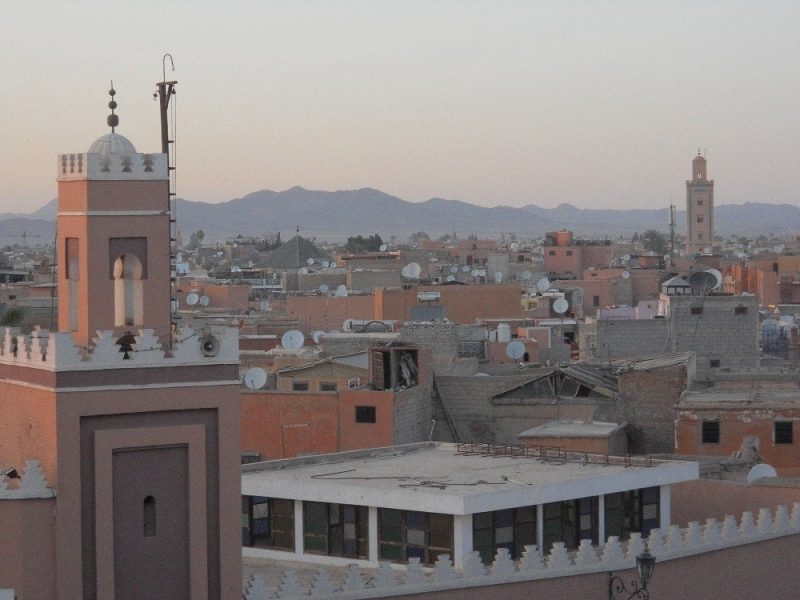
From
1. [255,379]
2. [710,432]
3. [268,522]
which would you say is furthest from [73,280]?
[255,379]

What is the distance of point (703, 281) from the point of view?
37.4 meters

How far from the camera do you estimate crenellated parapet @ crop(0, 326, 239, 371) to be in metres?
13.7

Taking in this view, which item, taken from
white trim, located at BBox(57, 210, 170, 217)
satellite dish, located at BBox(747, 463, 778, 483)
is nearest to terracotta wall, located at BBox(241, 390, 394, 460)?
satellite dish, located at BBox(747, 463, 778, 483)

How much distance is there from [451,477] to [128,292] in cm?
624

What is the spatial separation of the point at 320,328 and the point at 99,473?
125 feet

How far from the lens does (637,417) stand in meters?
27.6

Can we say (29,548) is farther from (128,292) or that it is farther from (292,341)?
(292,341)

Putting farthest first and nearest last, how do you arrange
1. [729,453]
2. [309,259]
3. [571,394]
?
[309,259], [571,394], [729,453]

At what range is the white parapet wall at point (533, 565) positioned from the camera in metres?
16.0

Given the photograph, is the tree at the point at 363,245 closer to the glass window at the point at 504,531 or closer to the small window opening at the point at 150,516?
the glass window at the point at 504,531

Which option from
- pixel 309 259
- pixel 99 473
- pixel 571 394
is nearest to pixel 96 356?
pixel 99 473

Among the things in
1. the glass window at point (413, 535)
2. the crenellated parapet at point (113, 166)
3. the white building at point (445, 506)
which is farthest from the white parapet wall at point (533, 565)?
the crenellated parapet at point (113, 166)

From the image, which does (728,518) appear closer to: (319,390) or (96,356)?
(96,356)

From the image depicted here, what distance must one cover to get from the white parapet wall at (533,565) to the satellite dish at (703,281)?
1669cm
